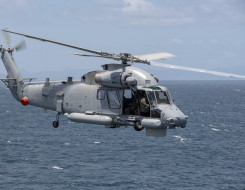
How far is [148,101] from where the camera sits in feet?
102

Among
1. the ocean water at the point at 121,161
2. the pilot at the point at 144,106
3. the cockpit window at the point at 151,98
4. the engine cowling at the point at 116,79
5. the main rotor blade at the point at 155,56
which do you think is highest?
the main rotor blade at the point at 155,56

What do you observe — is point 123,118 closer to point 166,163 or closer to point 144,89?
point 144,89

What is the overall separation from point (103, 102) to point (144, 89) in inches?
143

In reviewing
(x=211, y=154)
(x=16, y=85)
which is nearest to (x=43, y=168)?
(x=211, y=154)

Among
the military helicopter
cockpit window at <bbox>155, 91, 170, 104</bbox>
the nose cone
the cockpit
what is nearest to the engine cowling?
the military helicopter

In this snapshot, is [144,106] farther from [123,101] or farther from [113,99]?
[113,99]

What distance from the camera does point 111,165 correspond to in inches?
5910

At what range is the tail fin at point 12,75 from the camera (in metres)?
41.0

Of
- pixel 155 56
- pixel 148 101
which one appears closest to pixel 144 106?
pixel 148 101

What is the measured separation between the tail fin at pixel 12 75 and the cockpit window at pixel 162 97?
48.9 feet

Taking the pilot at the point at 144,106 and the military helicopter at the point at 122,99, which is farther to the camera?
the pilot at the point at 144,106

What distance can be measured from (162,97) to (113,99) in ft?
11.9

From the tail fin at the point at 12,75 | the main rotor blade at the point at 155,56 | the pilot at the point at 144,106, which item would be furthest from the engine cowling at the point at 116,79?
the tail fin at the point at 12,75

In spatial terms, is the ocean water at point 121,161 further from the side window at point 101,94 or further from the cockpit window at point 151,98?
the cockpit window at point 151,98
